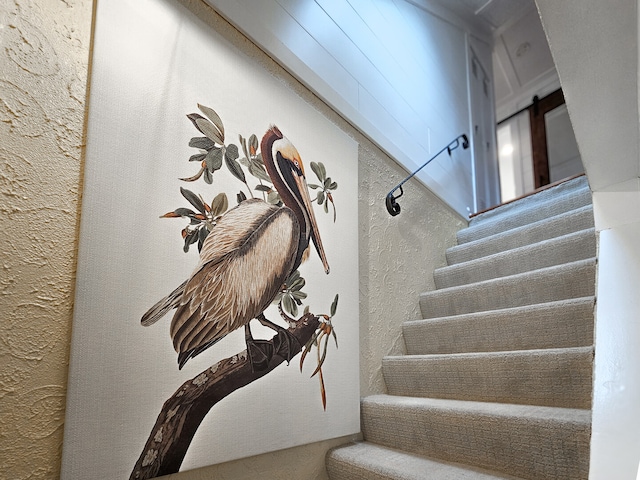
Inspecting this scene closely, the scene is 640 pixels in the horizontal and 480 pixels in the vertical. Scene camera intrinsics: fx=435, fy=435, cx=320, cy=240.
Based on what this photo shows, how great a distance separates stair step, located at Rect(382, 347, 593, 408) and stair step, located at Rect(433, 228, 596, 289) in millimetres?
724

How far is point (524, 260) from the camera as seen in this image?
2.22 meters

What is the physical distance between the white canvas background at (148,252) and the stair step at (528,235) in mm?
1432

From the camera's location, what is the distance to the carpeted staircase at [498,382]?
126 centimetres

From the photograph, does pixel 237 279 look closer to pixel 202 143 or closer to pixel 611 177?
pixel 202 143

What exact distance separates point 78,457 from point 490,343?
1.49 metres

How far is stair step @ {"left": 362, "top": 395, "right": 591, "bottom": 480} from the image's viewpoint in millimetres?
1160

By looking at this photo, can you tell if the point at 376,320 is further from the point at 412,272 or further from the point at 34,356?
the point at 34,356

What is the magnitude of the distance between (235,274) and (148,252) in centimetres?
29

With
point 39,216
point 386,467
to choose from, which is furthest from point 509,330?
point 39,216

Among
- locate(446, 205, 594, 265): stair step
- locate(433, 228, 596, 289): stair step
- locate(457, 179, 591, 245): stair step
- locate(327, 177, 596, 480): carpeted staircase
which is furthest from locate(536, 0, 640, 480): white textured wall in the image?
locate(457, 179, 591, 245): stair step

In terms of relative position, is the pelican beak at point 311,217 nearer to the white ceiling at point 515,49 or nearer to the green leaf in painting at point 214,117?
the green leaf in painting at point 214,117

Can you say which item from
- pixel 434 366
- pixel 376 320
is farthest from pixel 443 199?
pixel 434 366

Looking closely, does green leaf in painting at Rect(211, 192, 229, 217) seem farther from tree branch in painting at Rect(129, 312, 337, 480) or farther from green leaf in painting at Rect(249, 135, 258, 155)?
tree branch in painting at Rect(129, 312, 337, 480)

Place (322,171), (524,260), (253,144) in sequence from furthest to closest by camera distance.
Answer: (524,260) → (322,171) → (253,144)
